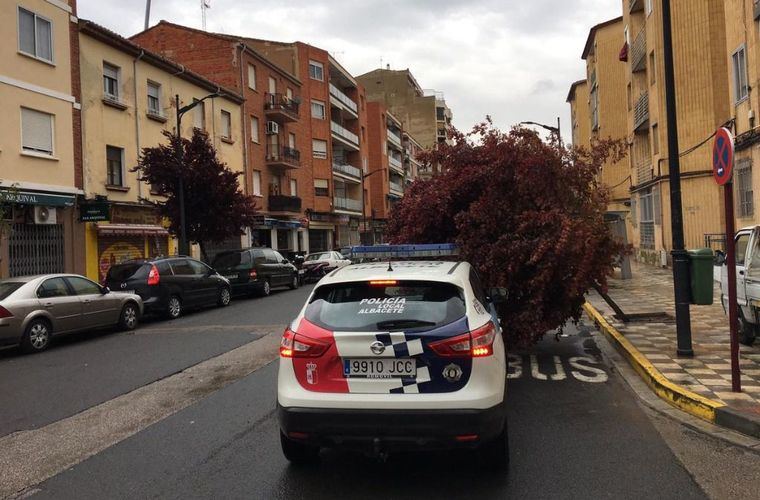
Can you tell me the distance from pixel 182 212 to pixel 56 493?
16.5 metres

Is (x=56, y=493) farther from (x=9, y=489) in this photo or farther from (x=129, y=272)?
(x=129, y=272)

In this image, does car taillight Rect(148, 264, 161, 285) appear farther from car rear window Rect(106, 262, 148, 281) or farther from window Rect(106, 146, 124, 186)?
window Rect(106, 146, 124, 186)

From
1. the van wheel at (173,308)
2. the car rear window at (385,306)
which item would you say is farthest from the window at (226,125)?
the car rear window at (385,306)

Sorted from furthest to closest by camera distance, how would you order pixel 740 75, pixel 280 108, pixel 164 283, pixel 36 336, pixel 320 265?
pixel 280 108 → pixel 320 265 → pixel 740 75 → pixel 164 283 → pixel 36 336

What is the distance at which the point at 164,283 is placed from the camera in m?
14.4

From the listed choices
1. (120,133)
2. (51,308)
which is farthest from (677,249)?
(120,133)

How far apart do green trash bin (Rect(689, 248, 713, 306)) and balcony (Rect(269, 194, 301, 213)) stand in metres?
30.2

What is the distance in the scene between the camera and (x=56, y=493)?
4062mm

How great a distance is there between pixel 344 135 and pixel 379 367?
1844 inches

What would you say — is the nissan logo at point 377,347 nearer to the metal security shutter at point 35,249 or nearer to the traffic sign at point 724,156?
the traffic sign at point 724,156

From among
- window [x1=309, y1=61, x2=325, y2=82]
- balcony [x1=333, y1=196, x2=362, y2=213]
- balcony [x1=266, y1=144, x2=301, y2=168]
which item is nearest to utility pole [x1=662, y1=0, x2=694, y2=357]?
balcony [x1=266, y1=144, x2=301, y2=168]

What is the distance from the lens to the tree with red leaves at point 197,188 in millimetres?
20234

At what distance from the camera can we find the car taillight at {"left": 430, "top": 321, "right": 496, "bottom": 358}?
153 inches

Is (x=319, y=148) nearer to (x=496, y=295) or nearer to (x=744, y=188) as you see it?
(x=744, y=188)
